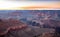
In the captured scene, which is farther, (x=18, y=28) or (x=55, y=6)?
(x=55, y=6)

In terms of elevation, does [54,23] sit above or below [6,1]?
below

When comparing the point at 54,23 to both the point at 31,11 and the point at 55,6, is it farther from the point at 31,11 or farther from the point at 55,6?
the point at 55,6

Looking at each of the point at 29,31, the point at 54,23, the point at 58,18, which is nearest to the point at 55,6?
the point at 58,18

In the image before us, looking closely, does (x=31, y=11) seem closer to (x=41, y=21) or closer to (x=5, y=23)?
(x=41, y=21)

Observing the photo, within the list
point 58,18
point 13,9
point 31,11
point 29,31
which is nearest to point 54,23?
point 58,18

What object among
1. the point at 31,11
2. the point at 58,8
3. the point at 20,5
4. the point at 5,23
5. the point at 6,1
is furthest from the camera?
the point at 6,1

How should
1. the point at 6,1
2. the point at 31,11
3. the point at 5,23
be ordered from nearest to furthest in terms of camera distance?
the point at 5,23 → the point at 31,11 → the point at 6,1

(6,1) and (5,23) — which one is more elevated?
(6,1)

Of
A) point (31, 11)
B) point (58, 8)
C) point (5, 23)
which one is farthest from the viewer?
point (58, 8)

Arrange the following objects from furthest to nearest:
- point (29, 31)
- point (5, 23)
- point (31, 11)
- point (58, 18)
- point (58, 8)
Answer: point (58, 8) → point (31, 11) → point (58, 18) → point (5, 23) → point (29, 31)
